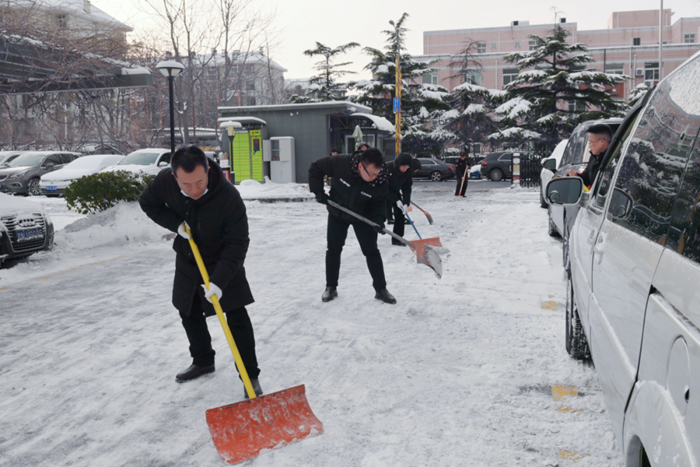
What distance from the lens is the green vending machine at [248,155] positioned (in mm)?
23734

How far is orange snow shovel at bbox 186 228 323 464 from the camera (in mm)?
2787

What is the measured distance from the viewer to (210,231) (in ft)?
10.8

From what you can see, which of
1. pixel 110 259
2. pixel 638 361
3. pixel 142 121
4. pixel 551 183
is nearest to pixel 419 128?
pixel 142 121

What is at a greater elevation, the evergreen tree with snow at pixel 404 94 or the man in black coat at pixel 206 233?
the evergreen tree with snow at pixel 404 94

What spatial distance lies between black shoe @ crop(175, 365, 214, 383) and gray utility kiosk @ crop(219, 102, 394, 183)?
2015 centimetres

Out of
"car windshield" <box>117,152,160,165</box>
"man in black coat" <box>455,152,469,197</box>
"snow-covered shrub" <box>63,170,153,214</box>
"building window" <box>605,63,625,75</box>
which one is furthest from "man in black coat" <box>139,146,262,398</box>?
"building window" <box>605,63,625,75</box>

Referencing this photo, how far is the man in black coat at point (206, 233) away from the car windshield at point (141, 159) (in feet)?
54.3

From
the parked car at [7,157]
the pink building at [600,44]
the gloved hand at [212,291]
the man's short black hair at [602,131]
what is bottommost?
the gloved hand at [212,291]

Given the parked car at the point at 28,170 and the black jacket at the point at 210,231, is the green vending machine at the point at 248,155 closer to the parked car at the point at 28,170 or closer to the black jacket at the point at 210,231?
the parked car at the point at 28,170

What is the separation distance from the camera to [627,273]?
1797 mm

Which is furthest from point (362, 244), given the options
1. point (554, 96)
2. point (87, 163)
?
point (554, 96)

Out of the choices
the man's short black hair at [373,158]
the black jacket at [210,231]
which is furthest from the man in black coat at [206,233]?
the man's short black hair at [373,158]

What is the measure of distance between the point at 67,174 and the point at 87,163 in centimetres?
139

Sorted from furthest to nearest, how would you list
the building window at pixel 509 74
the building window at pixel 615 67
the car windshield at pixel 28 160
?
the building window at pixel 509 74 → the building window at pixel 615 67 → the car windshield at pixel 28 160
